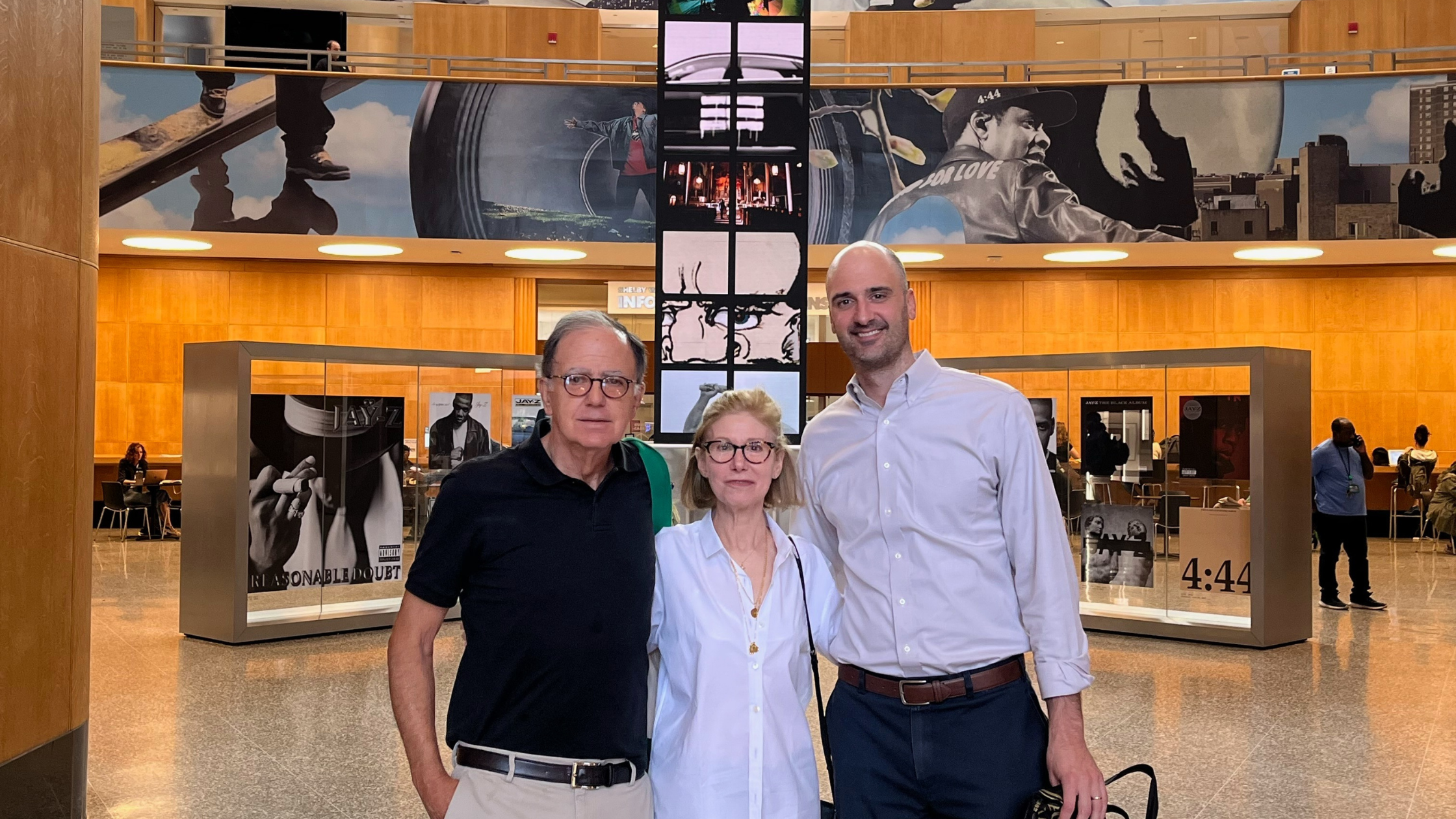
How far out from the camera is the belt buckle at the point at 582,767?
2229mm

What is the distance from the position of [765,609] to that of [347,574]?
27.0 ft

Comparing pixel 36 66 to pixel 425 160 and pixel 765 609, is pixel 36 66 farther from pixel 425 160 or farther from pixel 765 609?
pixel 425 160

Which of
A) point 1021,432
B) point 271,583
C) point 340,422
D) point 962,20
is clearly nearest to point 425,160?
point 340,422

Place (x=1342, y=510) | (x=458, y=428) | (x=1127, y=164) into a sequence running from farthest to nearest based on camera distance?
1. (x=1127, y=164)
2. (x=1342, y=510)
3. (x=458, y=428)

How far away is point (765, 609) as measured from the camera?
8.04ft

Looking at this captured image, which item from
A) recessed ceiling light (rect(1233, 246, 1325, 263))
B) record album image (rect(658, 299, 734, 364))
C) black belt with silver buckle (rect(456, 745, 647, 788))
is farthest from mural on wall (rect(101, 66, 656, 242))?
black belt with silver buckle (rect(456, 745, 647, 788))

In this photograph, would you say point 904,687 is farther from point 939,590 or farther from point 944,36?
point 944,36

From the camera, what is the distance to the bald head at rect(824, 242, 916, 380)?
277 cm

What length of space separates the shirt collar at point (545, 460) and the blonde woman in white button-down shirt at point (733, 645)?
190 mm

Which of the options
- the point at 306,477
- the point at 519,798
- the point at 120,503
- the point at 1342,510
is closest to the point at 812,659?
the point at 519,798

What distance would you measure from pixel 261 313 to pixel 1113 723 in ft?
59.7

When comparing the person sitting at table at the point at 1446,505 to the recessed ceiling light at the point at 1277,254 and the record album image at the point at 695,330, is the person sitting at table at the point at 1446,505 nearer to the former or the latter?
the recessed ceiling light at the point at 1277,254

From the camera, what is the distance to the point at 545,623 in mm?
2221

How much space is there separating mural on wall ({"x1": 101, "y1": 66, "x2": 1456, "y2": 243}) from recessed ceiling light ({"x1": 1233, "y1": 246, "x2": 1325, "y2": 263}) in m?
2.09
